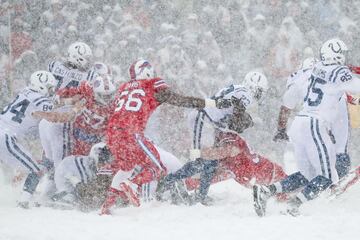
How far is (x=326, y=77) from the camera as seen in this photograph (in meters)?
6.50

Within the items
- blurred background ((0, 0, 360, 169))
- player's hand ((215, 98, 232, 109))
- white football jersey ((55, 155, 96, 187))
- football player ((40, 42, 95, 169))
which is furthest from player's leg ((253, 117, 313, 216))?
blurred background ((0, 0, 360, 169))

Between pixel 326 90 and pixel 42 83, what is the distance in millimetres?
3306

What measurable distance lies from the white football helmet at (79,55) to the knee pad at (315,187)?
3.67 m

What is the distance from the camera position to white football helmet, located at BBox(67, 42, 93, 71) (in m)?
8.85

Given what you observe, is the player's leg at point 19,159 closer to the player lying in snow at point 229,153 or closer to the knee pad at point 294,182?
the player lying in snow at point 229,153

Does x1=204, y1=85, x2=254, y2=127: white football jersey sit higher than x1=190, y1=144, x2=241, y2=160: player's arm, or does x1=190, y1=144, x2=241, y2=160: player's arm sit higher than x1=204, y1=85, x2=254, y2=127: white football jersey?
x1=204, y1=85, x2=254, y2=127: white football jersey


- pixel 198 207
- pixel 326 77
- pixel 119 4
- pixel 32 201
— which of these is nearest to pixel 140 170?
pixel 198 207

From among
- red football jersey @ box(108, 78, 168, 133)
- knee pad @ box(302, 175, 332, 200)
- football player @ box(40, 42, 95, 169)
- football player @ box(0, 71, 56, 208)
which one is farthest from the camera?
football player @ box(40, 42, 95, 169)

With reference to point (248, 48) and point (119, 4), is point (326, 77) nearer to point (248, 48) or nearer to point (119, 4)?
point (248, 48)

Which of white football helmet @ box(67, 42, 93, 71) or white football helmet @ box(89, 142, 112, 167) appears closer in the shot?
white football helmet @ box(89, 142, 112, 167)

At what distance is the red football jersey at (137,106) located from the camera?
Answer: 22.9 ft

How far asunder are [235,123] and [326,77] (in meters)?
1.32

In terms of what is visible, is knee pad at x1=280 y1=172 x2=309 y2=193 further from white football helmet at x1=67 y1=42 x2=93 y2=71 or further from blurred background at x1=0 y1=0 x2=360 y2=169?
blurred background at x1=0 y1=0 x2=360 y2=169

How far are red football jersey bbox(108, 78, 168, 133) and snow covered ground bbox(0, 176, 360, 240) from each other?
845mm
